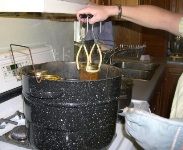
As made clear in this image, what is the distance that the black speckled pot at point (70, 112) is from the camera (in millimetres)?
585

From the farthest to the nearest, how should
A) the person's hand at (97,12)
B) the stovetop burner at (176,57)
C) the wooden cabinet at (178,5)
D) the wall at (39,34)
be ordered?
the wooden cabinet at (178,5) < the stovetop burner at (176,57) < the wall at (39,34) < the person's hand at (97,12)

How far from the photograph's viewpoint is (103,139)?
2.14 ft

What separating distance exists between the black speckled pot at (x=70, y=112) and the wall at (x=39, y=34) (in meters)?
0.47

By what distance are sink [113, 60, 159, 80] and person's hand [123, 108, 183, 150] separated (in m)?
1.31

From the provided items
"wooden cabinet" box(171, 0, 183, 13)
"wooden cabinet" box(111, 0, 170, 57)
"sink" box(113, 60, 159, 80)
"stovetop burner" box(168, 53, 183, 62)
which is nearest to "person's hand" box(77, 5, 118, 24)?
"sink" box(113, 60, 159, 80)

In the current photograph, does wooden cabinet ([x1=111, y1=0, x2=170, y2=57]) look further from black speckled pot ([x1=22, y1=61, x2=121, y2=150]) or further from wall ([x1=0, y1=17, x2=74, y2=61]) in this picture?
black speckled pot ([x1=22, y1=61, x2=121, y2=150])

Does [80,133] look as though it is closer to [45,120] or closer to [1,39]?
[45,120]

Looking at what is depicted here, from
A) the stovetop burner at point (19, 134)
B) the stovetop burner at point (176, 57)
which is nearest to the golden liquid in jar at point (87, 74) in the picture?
the stovetop burner at point (19, 134)

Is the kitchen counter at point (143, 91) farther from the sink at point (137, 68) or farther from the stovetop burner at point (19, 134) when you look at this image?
the stovetop burner at point (19, 134)

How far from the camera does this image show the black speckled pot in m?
0.59

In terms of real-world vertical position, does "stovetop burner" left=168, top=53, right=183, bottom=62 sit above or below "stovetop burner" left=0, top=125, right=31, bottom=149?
above

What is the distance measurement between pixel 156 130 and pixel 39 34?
88cm

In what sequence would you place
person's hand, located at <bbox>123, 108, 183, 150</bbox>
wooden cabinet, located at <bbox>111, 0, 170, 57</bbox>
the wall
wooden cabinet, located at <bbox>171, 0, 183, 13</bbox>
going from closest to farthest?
person's hand, located at <bbox>123, 108, 183, 150</bbox> → the wall → wooden cabinet, located at <bbox>111, 0, 170, 57</bbox> → wooden cabinet, located at <bbox>171, 0, 183, 13</bbox>

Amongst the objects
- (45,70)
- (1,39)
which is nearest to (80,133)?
(45,70)
